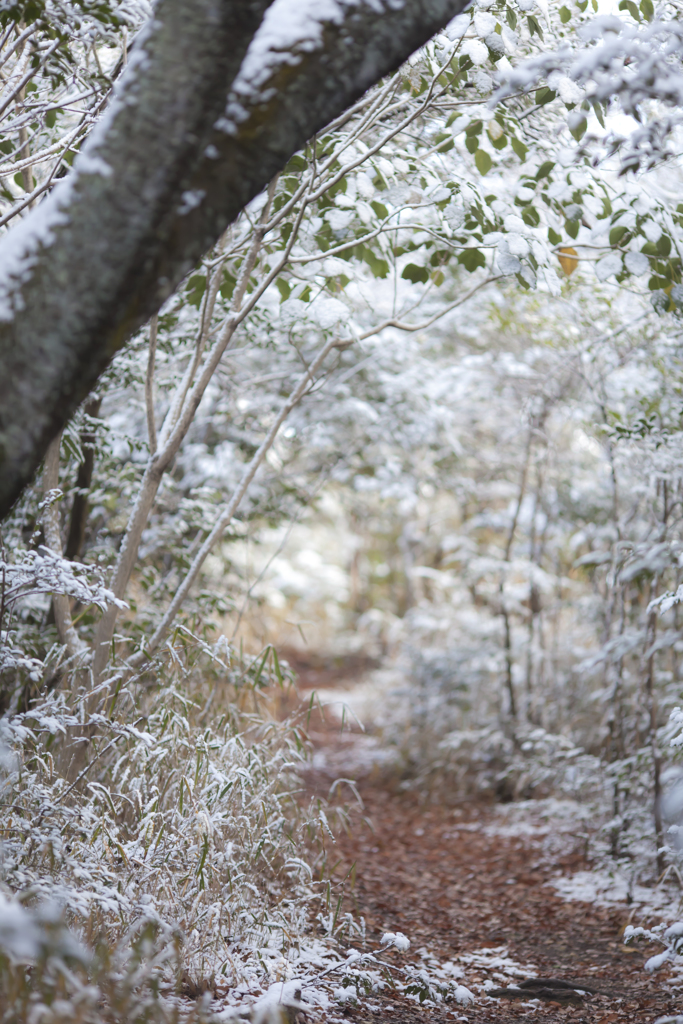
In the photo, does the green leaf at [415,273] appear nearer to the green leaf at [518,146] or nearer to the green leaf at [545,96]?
the green leaf at [518,146]

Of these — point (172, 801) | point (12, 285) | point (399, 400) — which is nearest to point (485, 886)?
point (172, 801)

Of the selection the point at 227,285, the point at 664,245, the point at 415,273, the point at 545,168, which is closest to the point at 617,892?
the point at 664,245

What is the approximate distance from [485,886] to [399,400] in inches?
116

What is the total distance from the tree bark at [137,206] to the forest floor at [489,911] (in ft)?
6.31

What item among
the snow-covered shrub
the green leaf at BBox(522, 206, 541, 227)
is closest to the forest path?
the snow-covered shrub

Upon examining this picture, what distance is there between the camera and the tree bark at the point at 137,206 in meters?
1.28

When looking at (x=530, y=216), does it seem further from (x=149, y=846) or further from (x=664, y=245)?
(x=149, y=846)

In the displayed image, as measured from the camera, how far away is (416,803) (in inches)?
204

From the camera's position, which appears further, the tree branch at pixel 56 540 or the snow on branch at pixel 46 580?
the tree branch at pixel 56 540

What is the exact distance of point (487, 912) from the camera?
3285 mm

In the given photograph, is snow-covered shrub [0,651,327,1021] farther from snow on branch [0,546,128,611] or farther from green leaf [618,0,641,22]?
green leaf [618,0,641,22]

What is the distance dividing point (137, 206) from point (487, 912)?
3314mm

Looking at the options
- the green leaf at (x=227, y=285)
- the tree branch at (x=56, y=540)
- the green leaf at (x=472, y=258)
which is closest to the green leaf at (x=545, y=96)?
the green leaf at (x=472, y=258)

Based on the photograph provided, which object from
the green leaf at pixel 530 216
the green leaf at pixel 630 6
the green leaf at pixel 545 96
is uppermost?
the green leaf at pixel 630 6
